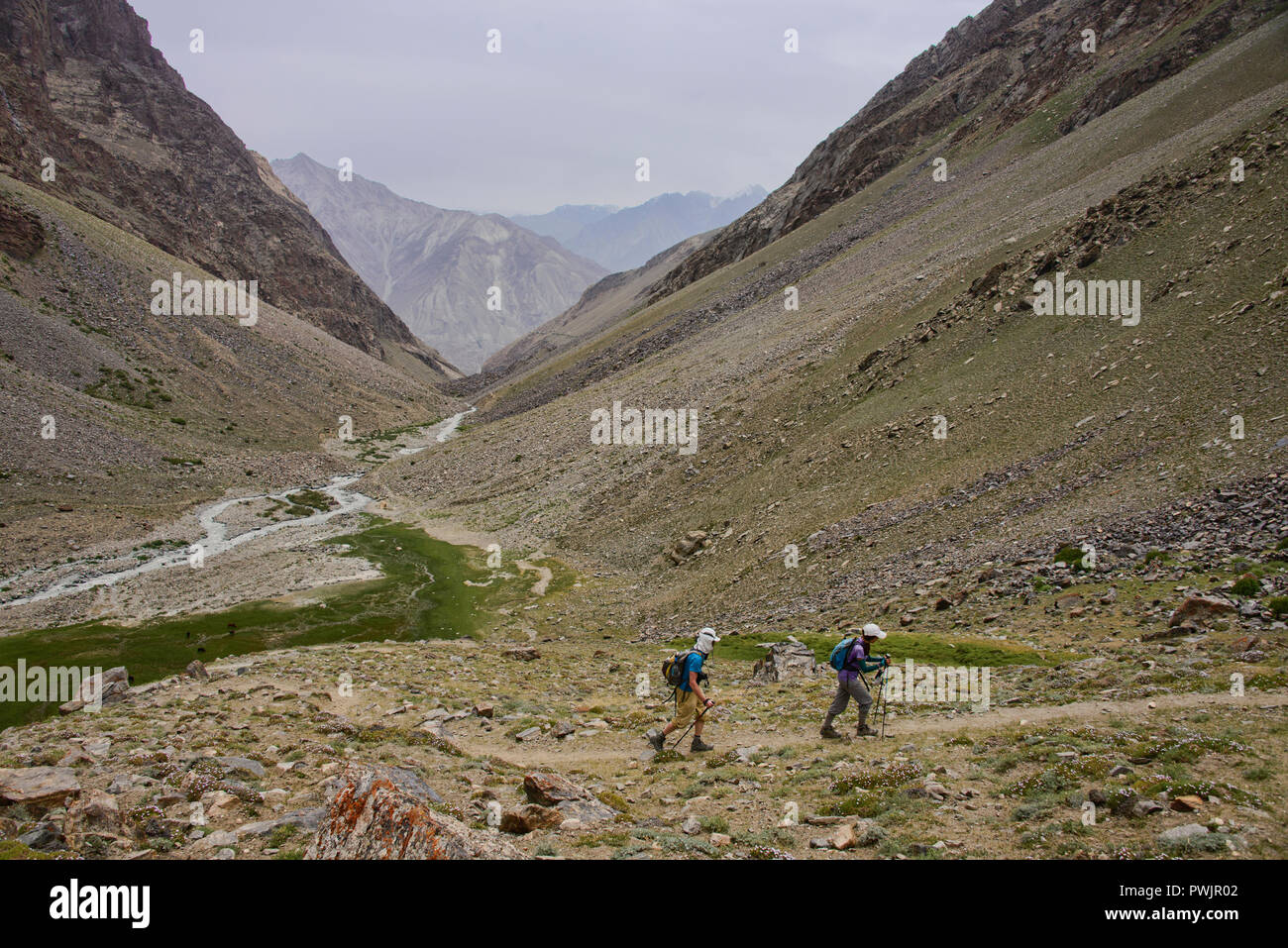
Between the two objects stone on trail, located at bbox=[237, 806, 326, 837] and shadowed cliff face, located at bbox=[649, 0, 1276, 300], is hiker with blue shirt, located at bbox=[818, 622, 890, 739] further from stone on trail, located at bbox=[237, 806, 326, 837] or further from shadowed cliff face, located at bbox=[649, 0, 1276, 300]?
shadowed cliff face, located at bbox=[649, 0, 1276, 300]

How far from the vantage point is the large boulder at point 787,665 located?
2155 cm

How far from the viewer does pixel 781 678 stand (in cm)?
2144

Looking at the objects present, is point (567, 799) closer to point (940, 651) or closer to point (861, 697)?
point (861, 697)

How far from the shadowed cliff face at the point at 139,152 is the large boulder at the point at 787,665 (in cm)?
11397

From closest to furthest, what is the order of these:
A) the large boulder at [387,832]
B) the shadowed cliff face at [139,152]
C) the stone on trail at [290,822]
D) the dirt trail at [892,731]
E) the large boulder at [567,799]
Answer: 1. the large boulder at [387,832]
2. the stone on trail at [290,822]
3. the large boulder at [567,799]
4. the dirt trail at [892,731]
5. the shadowed cliff face at [139,152]

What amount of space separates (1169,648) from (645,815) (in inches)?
487

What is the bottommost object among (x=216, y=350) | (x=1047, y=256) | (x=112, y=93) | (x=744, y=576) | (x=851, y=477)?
(x=744, y=576)

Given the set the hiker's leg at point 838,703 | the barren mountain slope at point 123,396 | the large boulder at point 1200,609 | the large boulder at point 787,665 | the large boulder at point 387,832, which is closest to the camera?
the large boulder at point 387,832

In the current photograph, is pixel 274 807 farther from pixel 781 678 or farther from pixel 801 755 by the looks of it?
pixel 781 678

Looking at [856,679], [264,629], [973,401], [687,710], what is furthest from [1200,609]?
[264,629]

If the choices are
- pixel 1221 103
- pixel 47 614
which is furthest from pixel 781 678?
pixel 1221 103

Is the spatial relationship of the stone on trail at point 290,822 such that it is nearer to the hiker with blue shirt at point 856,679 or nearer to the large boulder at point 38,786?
the large boulder at point 38,786

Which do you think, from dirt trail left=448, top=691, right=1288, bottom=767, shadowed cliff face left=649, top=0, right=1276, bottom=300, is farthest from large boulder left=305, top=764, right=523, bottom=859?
shadowed cliff face left=649, top=0, right=1276, bottom=300

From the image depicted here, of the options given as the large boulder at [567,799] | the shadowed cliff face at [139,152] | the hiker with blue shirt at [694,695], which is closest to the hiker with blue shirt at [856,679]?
the hiker with blue shirt at [694,695]
